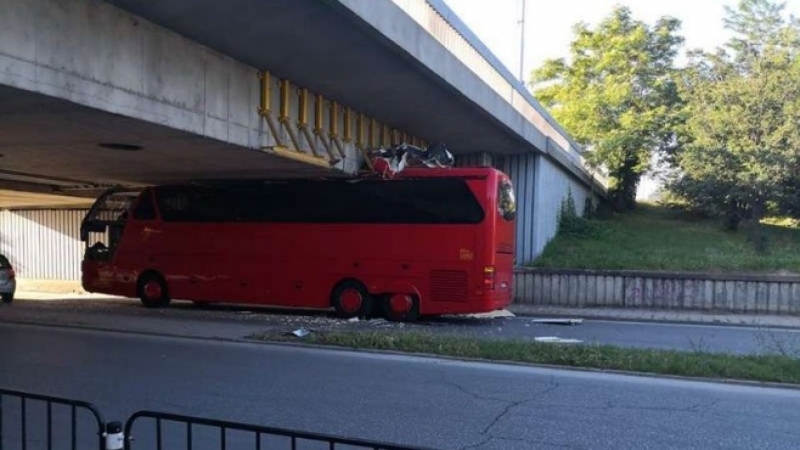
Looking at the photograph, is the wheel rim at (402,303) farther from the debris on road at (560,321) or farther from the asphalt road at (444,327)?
the debris on road at (560,321)

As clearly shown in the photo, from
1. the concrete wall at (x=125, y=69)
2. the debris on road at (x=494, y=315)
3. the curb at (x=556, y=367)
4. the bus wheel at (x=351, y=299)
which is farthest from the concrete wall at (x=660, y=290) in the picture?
the concrete wall at (x=125, y=69)

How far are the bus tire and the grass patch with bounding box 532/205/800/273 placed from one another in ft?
34.8

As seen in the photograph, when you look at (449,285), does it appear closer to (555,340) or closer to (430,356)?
(555,340)

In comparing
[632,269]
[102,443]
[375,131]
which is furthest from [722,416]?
[632,269]

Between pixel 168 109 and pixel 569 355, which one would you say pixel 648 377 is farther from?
pixel 168 109

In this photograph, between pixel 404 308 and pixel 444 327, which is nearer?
pixel 444 327

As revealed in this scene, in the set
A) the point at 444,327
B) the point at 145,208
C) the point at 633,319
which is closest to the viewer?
the point at 444,327

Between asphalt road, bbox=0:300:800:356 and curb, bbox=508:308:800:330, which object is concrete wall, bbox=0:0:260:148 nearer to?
asphalt road, bbox=0:300:800:356

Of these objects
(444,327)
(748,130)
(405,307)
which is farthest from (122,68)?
(748,130)

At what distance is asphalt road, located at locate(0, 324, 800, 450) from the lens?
21.8 ft

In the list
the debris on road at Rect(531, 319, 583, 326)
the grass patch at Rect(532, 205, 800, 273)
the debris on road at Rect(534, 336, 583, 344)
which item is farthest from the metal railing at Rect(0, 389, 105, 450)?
the grass patch at Rect(532, 205, 800, 273)

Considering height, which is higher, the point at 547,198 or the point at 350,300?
the point at 547,198

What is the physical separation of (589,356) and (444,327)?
17.7 ft

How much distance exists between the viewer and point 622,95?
3116cm
